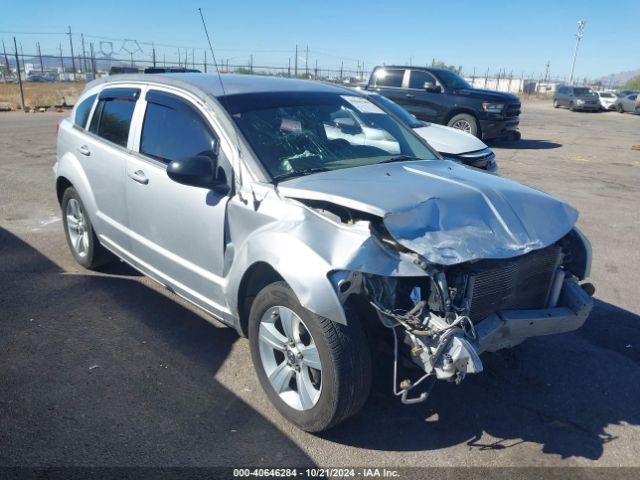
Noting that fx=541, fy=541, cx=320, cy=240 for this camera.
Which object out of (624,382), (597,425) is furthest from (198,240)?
(624,382)

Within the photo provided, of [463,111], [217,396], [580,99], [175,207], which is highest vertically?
[175,207]

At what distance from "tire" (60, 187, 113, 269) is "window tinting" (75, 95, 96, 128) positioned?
2.08ft

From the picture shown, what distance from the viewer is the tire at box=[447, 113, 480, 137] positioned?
14.2 metres

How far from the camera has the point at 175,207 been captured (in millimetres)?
3695

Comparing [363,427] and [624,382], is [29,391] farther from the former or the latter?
[624,382]

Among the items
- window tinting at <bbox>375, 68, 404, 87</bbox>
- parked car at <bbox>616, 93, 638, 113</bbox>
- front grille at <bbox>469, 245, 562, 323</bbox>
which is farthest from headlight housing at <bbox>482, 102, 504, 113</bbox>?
parked car at <bbox>616, 93, 638, 113</bbox>

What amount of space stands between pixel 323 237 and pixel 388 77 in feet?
44.3

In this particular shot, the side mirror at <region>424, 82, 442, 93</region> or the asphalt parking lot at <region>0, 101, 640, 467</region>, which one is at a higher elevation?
the side mirror at <region>424, 82, 442, 93</region>

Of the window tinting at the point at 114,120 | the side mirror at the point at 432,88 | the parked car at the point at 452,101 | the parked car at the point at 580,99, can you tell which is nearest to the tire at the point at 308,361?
the window tinting at the point at 114,120

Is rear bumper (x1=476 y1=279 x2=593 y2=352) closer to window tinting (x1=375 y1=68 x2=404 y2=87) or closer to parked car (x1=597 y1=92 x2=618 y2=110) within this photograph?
window tinting (x1=375 y1=68 x2=404 y2=87)

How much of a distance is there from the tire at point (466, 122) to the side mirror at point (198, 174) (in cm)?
1192

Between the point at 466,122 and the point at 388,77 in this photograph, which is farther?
the point at 388,77

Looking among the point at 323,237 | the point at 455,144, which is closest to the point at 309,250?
the point at 323,237

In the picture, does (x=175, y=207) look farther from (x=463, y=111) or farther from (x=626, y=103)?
(x=626, y=103)
